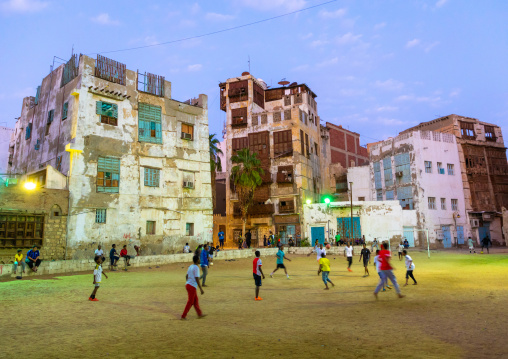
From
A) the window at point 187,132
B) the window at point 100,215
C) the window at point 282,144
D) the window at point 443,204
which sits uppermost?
the window at point 282,144

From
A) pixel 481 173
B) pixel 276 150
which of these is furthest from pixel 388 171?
pixel 276 150

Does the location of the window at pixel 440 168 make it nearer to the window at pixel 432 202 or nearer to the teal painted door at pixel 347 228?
the window at pixel 432 202

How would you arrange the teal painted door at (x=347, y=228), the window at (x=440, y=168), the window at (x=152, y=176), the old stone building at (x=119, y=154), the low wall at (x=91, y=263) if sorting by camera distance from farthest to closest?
the window at (x=440, y=168), the teal painted door at (x=347, y=228), the window at (x=152, y=176), the old stone building at (x=119, y=154), the low wall at (x=91, y=263)

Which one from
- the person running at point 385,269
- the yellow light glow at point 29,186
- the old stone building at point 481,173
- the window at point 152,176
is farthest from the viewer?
the old stone building at point 481,173

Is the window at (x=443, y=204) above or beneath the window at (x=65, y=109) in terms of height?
beneath

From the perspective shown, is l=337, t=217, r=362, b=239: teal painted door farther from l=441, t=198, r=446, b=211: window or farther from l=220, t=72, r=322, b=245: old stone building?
l=441, t=198, r=446, b=211: window

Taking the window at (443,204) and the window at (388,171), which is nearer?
the window at (443,204)

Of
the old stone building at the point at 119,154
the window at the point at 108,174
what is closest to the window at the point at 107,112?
the old stone building at the point at 119,154

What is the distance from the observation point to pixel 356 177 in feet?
161

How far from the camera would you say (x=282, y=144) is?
152ft

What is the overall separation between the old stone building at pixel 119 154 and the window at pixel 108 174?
0.24 ft

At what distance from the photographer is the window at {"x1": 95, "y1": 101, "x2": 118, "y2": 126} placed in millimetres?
27078

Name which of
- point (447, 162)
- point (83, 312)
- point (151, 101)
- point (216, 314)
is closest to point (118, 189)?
point (151, 101)

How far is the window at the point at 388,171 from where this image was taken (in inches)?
1765
